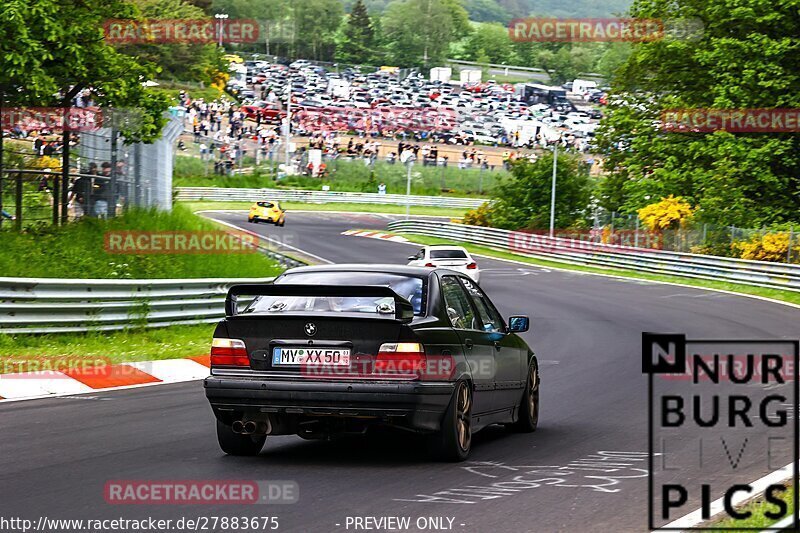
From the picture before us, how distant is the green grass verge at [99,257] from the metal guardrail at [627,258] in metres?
18.4

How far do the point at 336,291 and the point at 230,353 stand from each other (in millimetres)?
888

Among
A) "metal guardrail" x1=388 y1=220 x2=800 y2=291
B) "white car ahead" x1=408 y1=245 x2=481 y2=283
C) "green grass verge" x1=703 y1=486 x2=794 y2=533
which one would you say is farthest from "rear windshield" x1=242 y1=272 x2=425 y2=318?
"metal guardrail" x1=388 y1=220 x2=800 y2=291

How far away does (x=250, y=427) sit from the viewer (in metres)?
8.99

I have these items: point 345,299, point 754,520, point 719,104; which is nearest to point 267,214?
point 719,104

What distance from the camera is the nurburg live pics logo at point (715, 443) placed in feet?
23.1

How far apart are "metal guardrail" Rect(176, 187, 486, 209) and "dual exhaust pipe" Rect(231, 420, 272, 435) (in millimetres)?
65715

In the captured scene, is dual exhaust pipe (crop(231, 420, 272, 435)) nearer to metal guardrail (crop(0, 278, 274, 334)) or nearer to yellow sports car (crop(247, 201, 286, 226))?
metal guardrail (crop(0, 278, 274, 334))

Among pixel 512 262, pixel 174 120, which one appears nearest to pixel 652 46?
pixel 512 262

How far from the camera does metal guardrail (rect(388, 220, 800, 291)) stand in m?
38.1

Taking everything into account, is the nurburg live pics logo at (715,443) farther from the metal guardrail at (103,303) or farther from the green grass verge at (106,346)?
the metal guardrail at (103,303)

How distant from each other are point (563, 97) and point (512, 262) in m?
89.1
